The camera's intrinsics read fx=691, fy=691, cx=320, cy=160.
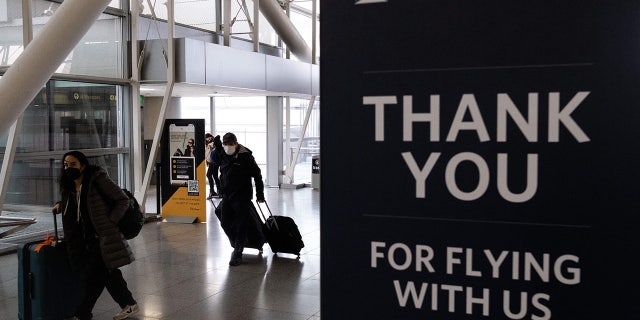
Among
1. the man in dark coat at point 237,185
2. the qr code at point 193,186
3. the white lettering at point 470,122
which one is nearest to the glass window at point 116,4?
the qr code at point 193,186

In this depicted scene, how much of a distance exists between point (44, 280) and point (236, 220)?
138 inches

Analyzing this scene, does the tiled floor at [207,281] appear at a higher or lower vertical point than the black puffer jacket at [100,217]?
lower

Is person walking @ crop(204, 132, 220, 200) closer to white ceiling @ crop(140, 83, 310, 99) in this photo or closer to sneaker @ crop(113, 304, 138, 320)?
white ceiling @ crop(140, 83, 310, 99)

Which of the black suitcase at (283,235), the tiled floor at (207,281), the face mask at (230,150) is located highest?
the face mask at (230,150)

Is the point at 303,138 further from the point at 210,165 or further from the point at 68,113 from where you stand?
the point at 68,113

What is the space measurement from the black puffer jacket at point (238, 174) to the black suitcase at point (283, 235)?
1.71 ft

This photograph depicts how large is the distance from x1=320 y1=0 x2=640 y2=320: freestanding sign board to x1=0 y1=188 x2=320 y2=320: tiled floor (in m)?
5.03

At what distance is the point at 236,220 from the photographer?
9633mm

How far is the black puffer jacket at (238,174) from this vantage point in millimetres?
→ 9383

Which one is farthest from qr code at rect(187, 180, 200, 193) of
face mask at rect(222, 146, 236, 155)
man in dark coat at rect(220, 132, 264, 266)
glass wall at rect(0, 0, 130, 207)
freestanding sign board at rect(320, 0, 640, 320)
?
freestanding sign board at rect(320, 0, 640, 320)

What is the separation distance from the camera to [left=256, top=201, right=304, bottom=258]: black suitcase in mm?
9844

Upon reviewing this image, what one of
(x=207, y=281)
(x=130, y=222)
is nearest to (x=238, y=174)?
(x=207, y=281)

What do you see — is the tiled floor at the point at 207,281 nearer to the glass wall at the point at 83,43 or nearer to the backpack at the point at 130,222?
the backpack at the point at 130,222

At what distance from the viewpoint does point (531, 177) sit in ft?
5.59
